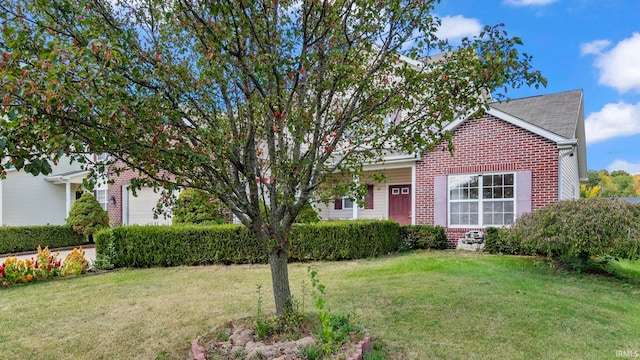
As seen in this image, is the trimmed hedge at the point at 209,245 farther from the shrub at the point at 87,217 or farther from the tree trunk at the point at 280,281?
the shrub at the point at 87,217

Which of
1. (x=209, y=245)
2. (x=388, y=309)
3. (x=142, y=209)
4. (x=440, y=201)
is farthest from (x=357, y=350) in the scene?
(x=142, y=209)

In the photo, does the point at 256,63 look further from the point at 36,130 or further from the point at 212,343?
the point at 212,343

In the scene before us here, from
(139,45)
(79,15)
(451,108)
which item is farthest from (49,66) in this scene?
(451,108)

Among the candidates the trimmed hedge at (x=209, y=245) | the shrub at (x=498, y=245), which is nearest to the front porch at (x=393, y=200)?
the shrub at (x=498, y=245)

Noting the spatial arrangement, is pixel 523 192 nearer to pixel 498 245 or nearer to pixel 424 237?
pixel 498 245

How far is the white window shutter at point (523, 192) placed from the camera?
10242mm

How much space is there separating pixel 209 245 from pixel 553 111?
1127cm

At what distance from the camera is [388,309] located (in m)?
5.34

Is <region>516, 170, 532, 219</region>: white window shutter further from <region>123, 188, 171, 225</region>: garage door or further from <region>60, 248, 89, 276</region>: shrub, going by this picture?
<region>123, 188, 171, 225</region>: garage door

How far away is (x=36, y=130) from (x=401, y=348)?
12.4 ft

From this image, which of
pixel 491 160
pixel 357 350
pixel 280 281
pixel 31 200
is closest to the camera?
pixel 357 350

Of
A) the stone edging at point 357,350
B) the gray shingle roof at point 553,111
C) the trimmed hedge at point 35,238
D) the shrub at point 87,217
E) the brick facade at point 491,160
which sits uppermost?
the gray shingle roof at point 553,111

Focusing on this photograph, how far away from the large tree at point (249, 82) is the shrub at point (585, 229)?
15.9 ft

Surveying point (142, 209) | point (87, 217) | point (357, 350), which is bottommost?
point (357, 350)
